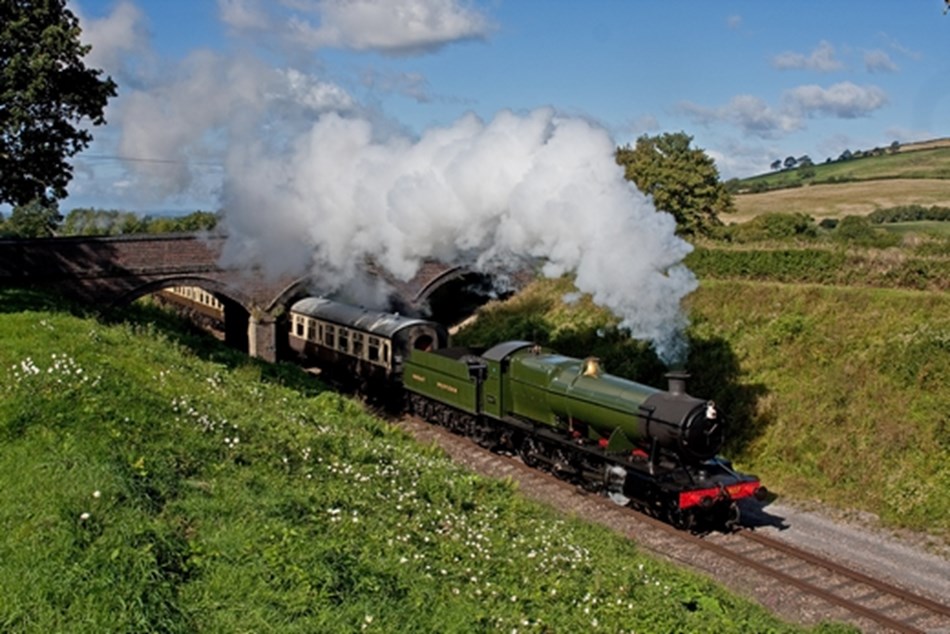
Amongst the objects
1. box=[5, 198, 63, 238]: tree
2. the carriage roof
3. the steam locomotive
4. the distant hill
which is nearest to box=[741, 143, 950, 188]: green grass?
the distant hill

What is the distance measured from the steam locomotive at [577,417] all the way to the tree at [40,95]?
425 inches

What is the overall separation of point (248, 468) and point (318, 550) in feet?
11.3

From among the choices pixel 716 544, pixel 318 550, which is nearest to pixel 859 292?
pixel 716 544

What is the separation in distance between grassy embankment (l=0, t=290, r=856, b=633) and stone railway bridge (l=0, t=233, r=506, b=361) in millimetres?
16552

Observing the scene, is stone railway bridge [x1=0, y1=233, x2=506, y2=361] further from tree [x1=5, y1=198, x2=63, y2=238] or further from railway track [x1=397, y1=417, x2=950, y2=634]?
tree [x1=5, y1=198, x2=63, y2=238]

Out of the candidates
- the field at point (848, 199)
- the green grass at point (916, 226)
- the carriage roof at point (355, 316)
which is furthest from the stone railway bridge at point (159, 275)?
the field at point (848, 199)

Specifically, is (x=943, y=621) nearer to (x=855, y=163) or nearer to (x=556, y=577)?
(x=556, y=577)

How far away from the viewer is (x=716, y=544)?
17.2 m

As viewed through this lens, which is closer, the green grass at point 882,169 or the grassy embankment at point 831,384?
the grassy embankment at point 831,384

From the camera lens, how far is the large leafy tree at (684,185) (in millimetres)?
44781

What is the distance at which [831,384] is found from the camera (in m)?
23.4

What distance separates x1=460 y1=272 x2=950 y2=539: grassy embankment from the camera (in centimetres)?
2011

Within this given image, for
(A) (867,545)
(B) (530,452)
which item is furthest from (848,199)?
(A) (867,545)

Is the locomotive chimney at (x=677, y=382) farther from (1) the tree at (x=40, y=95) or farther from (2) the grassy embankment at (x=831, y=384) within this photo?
(1) the tree at (x=40, y=95)
